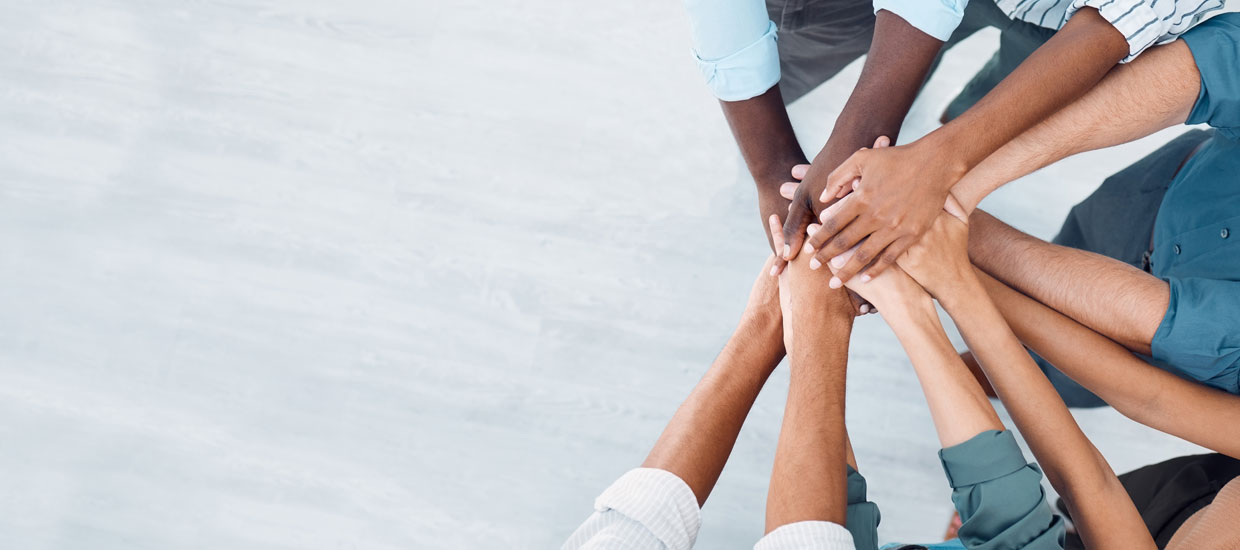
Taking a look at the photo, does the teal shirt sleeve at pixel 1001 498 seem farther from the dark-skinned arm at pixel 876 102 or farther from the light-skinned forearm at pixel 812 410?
the dark-skinned arm at pixel 876 102

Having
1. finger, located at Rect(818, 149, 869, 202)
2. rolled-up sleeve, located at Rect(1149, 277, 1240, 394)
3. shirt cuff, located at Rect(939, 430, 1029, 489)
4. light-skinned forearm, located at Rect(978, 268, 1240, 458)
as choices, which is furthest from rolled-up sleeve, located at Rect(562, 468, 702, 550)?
rolled-up sleeve, located at Rect(1149, 277, 1240, 394)

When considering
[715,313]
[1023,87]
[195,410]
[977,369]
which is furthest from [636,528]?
[195,410]

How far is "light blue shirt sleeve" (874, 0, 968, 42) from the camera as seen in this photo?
3.39ft

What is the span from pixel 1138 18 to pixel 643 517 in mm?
848

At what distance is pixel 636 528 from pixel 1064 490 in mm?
539

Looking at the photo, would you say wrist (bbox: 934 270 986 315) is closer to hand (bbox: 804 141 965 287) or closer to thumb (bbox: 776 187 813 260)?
hand (bbox: 804 141 965 287)

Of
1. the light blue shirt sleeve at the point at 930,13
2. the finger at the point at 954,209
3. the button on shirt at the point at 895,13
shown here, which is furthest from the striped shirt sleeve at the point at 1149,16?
the finger at the point at 954,209

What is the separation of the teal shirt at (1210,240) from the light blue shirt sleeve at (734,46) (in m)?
0.53

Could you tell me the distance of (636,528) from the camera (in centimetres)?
93

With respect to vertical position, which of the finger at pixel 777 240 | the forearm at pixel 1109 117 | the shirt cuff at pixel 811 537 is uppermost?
the forearm at pixel 1109 117

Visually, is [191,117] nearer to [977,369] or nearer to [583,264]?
[583,264]

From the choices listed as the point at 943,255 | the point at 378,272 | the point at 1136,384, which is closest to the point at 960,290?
the point at 943,255

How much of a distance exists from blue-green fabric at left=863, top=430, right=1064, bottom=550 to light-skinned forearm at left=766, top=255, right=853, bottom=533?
0.46 ft

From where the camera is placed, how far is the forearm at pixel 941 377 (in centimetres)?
95
